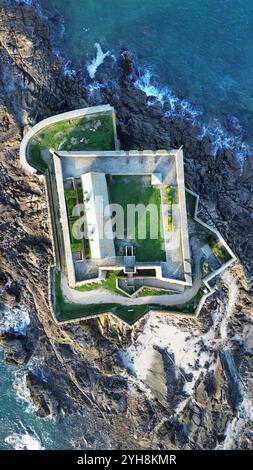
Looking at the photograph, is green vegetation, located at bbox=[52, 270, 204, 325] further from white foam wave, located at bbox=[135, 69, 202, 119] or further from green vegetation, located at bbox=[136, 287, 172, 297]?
white foam wave, located at bbox=[135, 69, 202, 119]

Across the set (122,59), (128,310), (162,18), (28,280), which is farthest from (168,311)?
(162,18)

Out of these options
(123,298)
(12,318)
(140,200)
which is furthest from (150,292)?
(12,318)

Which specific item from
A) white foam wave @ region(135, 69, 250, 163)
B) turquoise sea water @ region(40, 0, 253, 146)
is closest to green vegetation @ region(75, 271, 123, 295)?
white foam wave @ region(135, 69, 250, 163)

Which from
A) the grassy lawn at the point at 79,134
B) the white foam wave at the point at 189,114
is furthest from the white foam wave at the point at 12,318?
the white foam wave at the point at 189,114

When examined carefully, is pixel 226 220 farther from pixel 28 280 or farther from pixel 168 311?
pixel 28 280

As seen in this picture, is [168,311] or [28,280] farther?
[28,280]

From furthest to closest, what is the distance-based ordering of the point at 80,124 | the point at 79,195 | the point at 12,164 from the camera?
1. the point at 12,164
2. the point at 80,124
3. the point at 79,195

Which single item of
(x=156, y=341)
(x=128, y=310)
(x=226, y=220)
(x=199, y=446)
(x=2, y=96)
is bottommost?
(x=199, y=446)

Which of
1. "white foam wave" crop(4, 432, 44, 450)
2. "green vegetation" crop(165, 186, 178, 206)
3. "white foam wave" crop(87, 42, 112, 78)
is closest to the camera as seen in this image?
"green vegetation" crop(165, 186, 178, 206)
